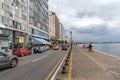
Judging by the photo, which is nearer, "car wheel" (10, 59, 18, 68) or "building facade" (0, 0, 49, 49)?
"car wheel" (10, 59, 18, 68)

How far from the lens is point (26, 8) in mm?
58938

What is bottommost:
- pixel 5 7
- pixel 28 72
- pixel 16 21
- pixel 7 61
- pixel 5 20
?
pixel 28 72

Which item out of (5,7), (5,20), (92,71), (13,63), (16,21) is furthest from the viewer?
(16,21)

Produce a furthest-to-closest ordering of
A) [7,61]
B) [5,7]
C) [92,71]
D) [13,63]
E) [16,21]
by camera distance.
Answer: [16,21] < [5,7] < [13,63] < [7,61] < [92,71]

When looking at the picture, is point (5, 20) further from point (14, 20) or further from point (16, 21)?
point (16, 21)

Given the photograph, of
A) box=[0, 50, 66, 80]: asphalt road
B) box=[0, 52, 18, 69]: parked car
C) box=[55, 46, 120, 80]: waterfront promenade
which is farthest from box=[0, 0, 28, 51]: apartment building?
box=[55, 46, 120, 80]: waterfront promenade

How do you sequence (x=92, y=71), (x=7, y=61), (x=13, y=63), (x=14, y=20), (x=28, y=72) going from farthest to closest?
(x=14, y=20)
(x=13, y=63)
(x=7, y=61)
(x=92, y=71)
(x=28, y=72)

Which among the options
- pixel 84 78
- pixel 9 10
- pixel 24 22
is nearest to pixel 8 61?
pixel 84 78

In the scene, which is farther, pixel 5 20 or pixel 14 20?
pixel 14 20

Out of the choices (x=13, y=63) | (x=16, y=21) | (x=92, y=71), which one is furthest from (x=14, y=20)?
(x=92, y=71)

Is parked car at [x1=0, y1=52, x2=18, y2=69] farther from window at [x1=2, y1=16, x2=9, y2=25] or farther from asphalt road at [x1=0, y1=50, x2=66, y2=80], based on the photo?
window at [x1=2, y1=16, x2=9, y2=25]

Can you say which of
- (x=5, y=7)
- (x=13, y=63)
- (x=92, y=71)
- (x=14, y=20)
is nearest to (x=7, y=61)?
(x=13, y=63)

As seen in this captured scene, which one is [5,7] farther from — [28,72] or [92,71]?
[92,71]

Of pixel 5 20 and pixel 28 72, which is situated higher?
pixel 5 20
